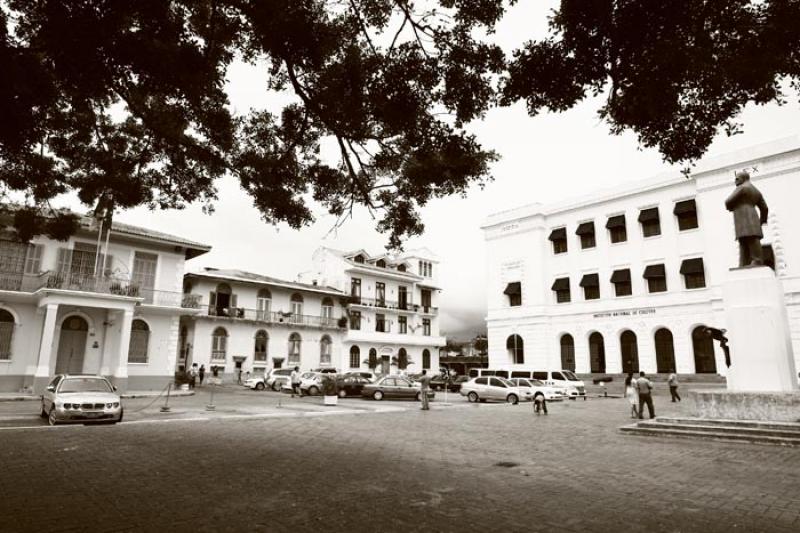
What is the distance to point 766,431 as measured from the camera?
1002cm

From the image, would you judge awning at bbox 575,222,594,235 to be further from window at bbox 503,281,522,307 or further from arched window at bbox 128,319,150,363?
arched window at bbox 128,319,150,363

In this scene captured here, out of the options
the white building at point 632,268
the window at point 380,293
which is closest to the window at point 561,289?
the white building at point 632,268

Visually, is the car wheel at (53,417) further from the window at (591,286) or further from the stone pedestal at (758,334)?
the window at (591,286)

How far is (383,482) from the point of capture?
6457 millimetres

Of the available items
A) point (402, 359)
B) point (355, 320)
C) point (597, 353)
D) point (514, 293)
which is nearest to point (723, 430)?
point (597, 353)

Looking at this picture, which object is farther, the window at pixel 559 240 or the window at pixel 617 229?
the window at pixel 559 240

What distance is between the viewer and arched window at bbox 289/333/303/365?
39.2 metres

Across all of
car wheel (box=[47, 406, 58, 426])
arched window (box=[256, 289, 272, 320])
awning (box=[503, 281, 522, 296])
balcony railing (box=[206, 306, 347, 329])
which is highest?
awning (box=[503, 281, 522, 296])

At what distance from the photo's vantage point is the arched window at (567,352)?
113ft

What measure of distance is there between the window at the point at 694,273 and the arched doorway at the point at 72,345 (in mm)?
33001

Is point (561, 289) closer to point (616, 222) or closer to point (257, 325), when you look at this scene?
point (616, 222)

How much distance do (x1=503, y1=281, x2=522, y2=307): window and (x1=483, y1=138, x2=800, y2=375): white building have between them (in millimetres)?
77

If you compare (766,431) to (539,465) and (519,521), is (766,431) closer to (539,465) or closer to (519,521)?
(539,465)

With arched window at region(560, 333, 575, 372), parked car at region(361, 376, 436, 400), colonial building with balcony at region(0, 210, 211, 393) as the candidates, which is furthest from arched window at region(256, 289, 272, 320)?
arched window at region(560, 333, 575, 372)
